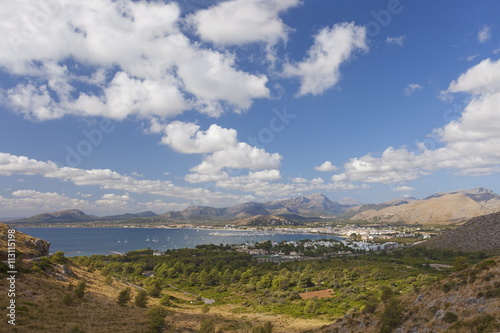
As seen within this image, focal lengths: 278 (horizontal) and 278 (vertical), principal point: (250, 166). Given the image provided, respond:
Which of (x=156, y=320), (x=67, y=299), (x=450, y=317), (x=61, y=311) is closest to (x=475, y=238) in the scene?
(x=450, y=317)

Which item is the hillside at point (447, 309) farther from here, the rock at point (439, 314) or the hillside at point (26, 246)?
the hillside at point (26, 246)

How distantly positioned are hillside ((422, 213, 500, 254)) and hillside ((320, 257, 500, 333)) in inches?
4400

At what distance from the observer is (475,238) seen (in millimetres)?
125750

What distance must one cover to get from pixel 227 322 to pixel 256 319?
6.55 metres

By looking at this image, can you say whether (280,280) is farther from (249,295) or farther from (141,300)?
(141,300)

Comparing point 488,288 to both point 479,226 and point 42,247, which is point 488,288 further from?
point 479,226

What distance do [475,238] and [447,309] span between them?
137m

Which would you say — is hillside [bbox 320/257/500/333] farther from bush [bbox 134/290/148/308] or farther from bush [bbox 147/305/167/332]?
bush [bbox 134/290/148/308]

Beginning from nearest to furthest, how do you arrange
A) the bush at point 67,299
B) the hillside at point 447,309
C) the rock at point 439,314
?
1. the hillside at point 447,309
2. the rock at point 439,314
3. the bush at point 67,299

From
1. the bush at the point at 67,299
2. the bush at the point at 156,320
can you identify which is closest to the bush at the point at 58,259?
the bush at the point at 67,299

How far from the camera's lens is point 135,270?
94.6 m

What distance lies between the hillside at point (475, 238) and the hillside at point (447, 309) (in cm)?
11176

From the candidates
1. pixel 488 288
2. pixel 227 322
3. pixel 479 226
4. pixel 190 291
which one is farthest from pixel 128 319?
pixel 479 226

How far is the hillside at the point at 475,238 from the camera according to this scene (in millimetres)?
117375
